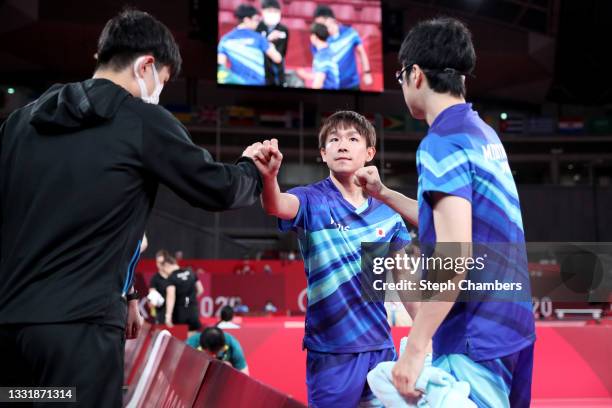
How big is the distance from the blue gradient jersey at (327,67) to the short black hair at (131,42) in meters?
16.4

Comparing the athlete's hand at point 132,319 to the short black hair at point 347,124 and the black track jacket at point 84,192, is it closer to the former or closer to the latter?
the black track jacket at point 84,192

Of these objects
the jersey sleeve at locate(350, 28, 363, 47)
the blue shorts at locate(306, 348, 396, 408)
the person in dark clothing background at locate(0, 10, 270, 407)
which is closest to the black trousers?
the person in dark clothing background at locate(0, 10, 270, 407)

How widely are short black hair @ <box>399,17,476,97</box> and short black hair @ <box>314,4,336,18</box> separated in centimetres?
1709

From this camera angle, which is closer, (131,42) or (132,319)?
(131,42)

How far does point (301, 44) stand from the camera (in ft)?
60.0

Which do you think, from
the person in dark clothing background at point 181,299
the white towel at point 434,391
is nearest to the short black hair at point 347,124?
the white towel at point 434,391

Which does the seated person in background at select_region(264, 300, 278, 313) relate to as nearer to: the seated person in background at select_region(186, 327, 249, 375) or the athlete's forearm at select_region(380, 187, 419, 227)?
the seated person in background at select_region(186, 327, 249, 375)

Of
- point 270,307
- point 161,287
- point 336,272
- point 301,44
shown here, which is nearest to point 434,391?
point 336,272

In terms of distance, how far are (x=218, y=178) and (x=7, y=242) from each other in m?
0.65

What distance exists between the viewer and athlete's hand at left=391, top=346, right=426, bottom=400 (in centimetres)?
183

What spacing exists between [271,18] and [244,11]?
750mm

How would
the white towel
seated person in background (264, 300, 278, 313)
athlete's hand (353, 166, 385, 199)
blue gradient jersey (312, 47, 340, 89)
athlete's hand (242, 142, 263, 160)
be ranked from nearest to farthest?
the white towel, athlete's hand (242, 142, 263, 160), athlete's hand (353, 166, 385, 199), seated person in background (264, 300, 278, 313), blue gradient jersey (312, 47, 340, 89)

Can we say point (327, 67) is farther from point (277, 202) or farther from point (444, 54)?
point (444, 54)

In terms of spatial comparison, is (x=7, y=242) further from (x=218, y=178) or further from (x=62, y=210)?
(x=218, y=178)
